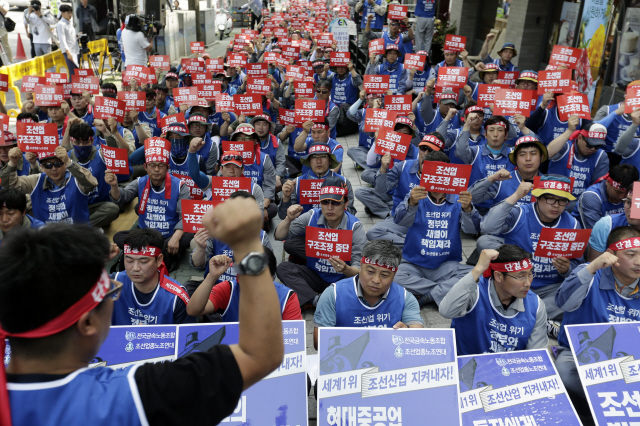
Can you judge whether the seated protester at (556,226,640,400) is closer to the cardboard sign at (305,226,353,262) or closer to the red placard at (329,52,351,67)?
the cardboard sign at (305,226,353,262)

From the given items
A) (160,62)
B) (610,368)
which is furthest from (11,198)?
(160,62)

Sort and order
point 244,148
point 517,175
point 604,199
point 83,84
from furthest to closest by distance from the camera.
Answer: point 83,84 → point 244,148 → point 517,175 → point 604,199

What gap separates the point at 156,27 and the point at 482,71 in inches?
555

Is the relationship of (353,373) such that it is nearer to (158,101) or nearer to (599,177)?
(599,177)

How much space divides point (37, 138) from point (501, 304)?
5.61 metres

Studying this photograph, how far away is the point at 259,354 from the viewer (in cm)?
142

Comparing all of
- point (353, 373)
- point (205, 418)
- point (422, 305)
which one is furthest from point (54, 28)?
point (205, 418)

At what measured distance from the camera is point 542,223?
17.2 ft

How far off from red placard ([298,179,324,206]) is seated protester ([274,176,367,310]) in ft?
1.62

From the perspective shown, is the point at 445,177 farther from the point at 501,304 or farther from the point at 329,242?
the point at 501,304

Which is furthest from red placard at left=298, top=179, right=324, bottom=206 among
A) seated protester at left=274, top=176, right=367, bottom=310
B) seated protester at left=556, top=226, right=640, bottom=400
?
seated protester at left=556, top=226, right=640, bottom=400

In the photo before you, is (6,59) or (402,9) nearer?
(402,9)

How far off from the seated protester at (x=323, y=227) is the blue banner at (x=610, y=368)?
207 centimetres

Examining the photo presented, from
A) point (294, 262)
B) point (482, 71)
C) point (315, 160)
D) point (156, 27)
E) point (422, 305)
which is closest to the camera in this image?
point (422, 305)
